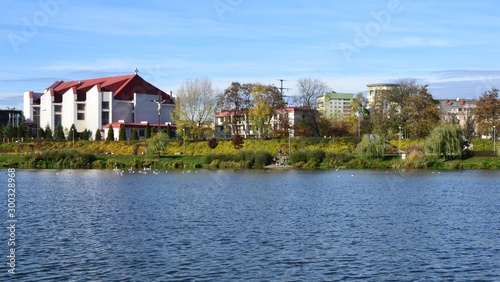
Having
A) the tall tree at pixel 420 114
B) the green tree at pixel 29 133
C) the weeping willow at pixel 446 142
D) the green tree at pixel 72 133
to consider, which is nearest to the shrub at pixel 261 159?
the weeping willow at pixel 446 142

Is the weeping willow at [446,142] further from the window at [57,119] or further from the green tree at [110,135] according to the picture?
the window at [57,119]

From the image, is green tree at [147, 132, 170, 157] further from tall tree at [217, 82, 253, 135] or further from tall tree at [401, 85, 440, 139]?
tall tree at [401, 85, 440, 139]

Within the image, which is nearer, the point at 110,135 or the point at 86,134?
the point at 110,135

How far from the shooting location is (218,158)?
8388 cm

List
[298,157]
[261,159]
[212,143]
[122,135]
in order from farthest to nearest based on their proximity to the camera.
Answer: [122,135] → [212,143] → [261,159] → [298,157]

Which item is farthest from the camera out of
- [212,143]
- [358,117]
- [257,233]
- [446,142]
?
[358,117]

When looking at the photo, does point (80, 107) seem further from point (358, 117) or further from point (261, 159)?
point (358, 117)

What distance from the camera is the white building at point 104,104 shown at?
116 m

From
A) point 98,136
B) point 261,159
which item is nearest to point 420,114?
point 261,159

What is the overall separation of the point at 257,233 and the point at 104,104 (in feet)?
301

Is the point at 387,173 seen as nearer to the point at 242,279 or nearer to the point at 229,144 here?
the point at 229,144

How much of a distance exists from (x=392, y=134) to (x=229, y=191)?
53.0m

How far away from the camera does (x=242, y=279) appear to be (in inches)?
801

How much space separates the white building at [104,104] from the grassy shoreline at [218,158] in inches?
555
